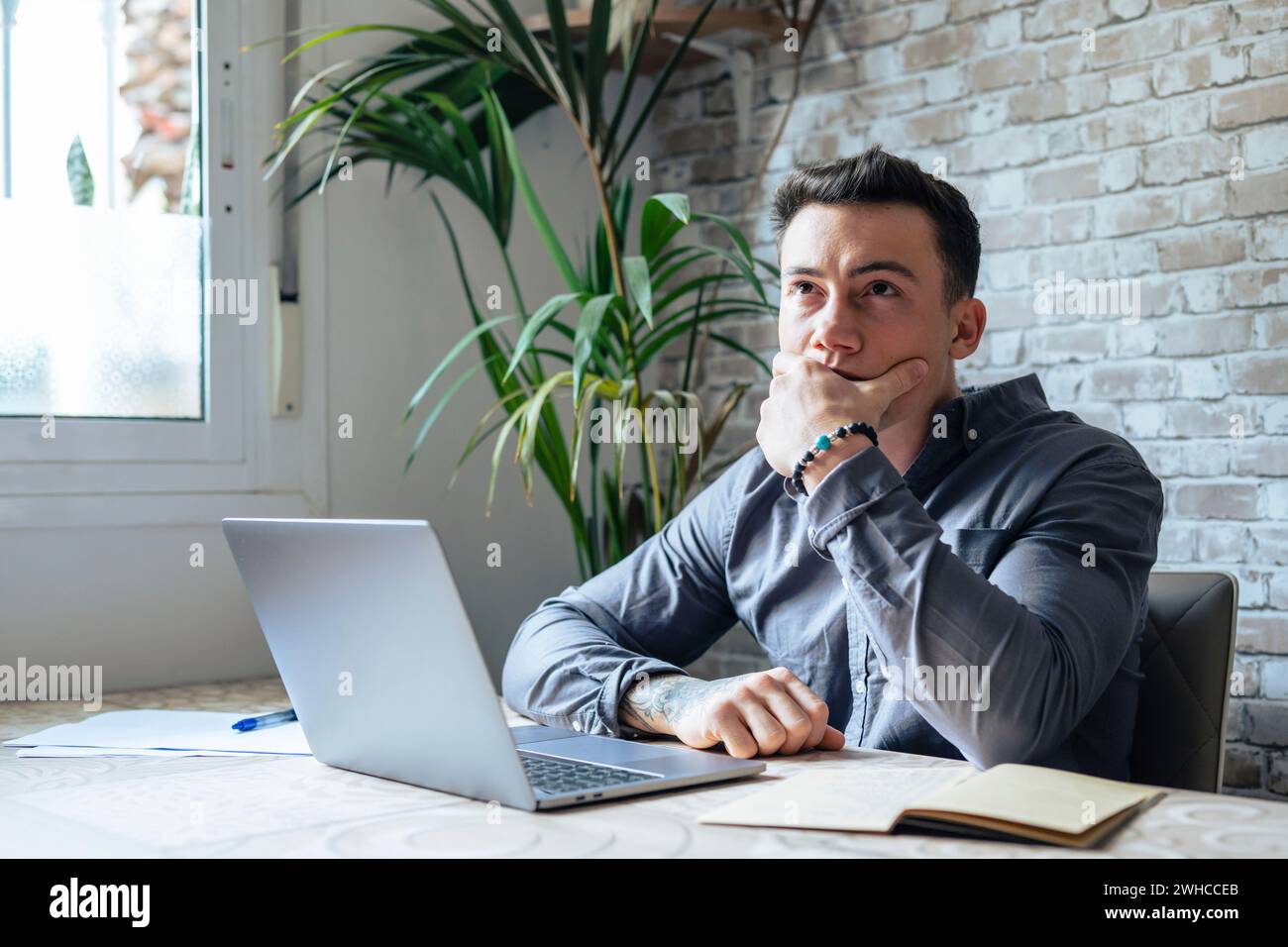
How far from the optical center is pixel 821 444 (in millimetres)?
1372

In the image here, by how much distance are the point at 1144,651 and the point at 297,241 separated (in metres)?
1.81

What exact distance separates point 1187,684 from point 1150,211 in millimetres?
1198

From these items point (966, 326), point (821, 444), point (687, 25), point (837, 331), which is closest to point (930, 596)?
point (821, 444)

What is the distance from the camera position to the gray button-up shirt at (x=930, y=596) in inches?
49.1

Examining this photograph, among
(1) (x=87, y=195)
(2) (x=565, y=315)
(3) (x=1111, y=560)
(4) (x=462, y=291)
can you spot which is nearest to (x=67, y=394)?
(1) (x=87, y=195)

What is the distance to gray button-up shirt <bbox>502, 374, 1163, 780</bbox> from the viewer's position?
1246 mm

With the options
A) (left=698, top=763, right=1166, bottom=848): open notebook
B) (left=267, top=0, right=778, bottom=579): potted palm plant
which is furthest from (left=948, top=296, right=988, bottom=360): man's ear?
(left=698, top=763, right=1166, bottom=848): open notebook

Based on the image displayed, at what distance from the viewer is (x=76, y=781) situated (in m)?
1.23

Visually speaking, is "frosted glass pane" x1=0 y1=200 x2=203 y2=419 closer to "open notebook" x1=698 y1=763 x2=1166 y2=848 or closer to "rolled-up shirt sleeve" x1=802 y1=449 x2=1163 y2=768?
"rolled-up shirt sleeve" x1=802 y1=449 x2=1163 y2=768

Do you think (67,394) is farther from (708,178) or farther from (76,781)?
(708,178)

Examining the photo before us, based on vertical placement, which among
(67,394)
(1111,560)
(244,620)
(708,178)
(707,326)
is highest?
(708,178)

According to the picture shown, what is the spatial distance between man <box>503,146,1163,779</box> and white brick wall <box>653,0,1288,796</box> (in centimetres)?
80

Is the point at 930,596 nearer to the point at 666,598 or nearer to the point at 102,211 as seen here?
the point at 666,598

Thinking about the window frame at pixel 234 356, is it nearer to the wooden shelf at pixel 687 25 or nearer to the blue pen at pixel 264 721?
the wooden shelf at pixel 687 25
